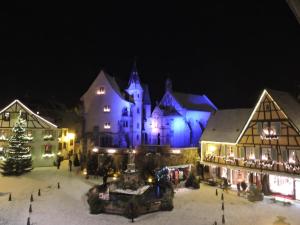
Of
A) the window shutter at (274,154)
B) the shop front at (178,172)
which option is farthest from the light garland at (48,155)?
the window shutter at (274,154)

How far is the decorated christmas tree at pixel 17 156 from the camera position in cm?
3525

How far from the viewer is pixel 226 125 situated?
116ft

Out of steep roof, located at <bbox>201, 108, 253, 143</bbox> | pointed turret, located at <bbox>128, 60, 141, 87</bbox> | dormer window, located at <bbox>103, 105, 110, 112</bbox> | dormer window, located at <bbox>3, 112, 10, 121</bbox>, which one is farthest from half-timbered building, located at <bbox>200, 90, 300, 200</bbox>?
dormer window, located at <bbox>3, 112, 10, 121</bbox>

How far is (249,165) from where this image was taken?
98.1 ft

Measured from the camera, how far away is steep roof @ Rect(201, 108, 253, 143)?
33375 millimetres

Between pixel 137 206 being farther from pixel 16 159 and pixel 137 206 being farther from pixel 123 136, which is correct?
pixel 123 136

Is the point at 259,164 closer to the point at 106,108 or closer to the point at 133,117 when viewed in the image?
the point at 133,117

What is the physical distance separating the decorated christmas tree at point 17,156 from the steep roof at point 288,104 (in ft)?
108

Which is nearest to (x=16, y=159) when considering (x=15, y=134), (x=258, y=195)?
(x=15, y=134)

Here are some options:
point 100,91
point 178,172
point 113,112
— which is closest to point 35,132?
point 100,91

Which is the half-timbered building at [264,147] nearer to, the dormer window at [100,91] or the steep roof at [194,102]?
the steep roof at [194,102]

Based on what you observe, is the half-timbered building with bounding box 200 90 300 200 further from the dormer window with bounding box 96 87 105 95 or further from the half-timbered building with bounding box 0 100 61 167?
the half-timbered building with bounding box 0 100 61 167

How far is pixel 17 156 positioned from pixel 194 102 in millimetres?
31921

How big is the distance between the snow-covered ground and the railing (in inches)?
142
